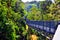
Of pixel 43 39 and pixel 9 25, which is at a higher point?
pixel 9 25

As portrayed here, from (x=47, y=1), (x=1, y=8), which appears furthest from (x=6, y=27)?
(x=47, y=1)

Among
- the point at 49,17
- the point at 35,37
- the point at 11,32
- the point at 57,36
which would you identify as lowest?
the point at 35,37

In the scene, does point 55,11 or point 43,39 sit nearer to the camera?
point 43,39

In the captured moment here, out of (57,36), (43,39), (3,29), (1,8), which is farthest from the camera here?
(43,39)

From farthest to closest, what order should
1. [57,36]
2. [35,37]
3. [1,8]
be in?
1. [35,37]
2. [1,8]
3. [57,36]

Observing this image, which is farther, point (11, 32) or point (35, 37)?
point (35, 37)

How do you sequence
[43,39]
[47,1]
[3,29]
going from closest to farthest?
[3,29]
[43,39]
[47,1]

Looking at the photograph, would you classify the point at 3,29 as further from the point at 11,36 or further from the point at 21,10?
the point at 21,10

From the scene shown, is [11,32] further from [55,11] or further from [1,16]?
[55,11]

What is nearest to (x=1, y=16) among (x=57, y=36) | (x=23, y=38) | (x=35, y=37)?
(x=23, y=38)
